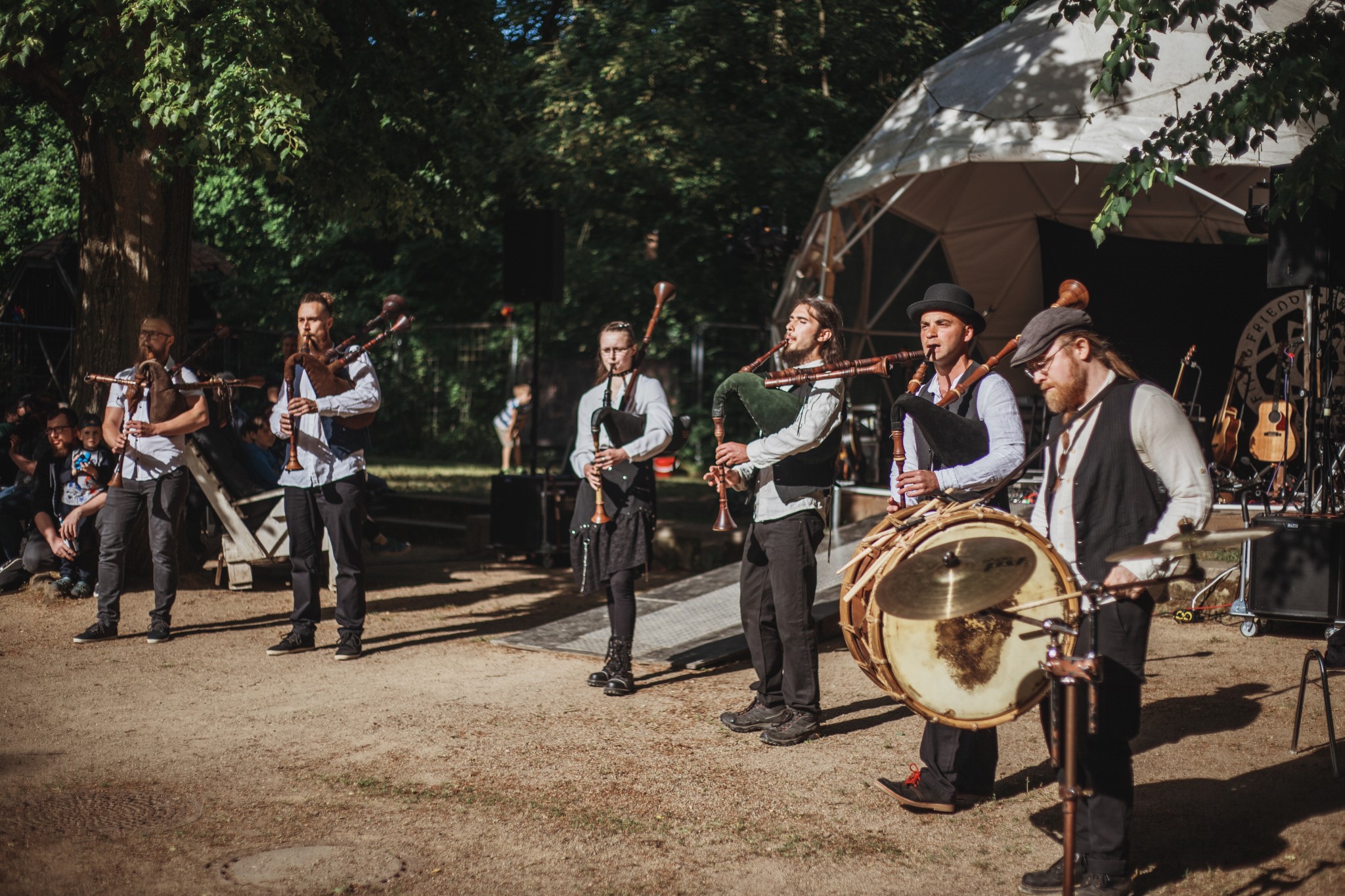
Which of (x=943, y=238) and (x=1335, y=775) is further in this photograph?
(x=943, y=238)

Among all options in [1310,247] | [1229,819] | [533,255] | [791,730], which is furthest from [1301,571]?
[533,255]

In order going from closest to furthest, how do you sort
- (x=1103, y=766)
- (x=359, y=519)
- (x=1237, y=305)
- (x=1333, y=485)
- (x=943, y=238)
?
Answer: (x=1103, y=766), (x=359, y=519), (x=1333, y=485), (x=1237, y=305), (x=943, y=238)

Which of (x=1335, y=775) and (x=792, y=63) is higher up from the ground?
(x=792, y=63)

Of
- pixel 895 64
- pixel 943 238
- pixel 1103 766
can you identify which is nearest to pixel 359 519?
pixel 1103 766

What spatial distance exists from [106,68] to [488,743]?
18.6ft

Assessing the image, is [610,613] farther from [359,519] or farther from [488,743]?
[359,519]

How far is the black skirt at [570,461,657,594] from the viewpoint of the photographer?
252 inches

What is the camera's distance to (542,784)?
499cm

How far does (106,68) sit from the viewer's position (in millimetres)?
8352

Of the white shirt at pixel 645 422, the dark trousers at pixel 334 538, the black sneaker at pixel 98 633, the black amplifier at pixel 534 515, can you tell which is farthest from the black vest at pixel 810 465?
the black amplifier at pixel 534 515

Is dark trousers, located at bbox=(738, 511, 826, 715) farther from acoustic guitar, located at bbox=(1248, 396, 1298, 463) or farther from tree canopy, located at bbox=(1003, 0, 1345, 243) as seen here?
acoustic guitar, located at bbox=(1248, 396, 1298, 463)

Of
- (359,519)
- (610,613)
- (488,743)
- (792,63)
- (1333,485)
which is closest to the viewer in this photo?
(488,743)

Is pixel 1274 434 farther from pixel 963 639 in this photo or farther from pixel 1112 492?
pixel 963 639

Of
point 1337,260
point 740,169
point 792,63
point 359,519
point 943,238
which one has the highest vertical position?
point 792,63
